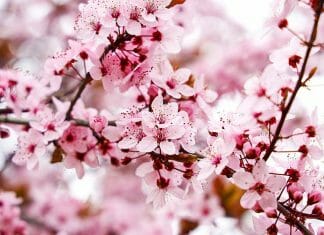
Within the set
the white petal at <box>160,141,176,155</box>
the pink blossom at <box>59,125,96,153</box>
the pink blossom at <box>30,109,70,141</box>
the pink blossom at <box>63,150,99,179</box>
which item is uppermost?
the white petal at <box>160,141,176,155</box>

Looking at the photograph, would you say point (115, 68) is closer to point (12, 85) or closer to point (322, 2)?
point (12, 85)

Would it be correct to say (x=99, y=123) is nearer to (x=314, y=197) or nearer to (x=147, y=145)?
(x=147, y=145)

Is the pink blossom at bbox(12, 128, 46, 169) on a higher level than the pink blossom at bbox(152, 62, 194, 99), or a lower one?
lower

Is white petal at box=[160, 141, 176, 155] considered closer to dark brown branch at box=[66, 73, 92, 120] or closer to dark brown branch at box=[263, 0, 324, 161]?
dark brown branch at box=[263, 0, 324, 161]

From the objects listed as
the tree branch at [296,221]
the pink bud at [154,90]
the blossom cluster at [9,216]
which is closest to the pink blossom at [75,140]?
the pink bud at [154,90]

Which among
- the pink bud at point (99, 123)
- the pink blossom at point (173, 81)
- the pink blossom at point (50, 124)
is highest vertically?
the pink blossom at point (173, 81)

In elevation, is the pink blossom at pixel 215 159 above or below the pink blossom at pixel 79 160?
above

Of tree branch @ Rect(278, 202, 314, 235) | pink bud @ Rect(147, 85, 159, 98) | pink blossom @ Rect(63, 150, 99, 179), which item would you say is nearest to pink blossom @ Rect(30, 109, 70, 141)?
pink blossom @ Rect(63, 150, 99, 179)

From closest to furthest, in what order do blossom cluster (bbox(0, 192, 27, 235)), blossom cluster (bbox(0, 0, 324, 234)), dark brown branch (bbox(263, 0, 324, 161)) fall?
dark brown branch (bbox(263, 0, 324, 161)) → blossom cluster (bbox(0, 0, 324, 234)) → blossom cluster (bbox(0, 192, 27, 235))

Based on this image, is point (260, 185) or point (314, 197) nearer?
point (260, 185)

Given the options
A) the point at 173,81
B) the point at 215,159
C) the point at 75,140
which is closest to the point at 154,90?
the point at 173,81

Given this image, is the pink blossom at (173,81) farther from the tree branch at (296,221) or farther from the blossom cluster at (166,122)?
the tree branch at (296,221)
